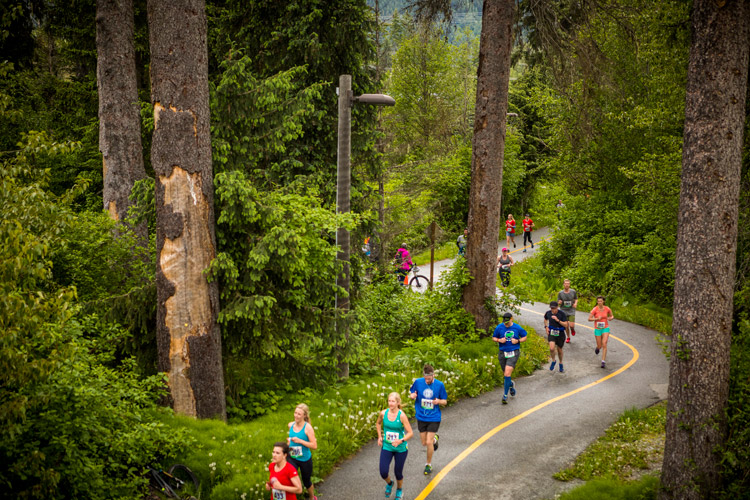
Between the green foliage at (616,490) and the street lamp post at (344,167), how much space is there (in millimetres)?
4600

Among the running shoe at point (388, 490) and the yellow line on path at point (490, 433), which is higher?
the running shoe at point (388, 490)

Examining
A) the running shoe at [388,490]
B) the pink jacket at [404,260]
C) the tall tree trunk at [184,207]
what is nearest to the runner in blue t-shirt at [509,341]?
the running shoe at [388,490]

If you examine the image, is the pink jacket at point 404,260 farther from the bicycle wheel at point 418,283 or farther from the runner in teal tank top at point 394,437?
the runner in teal tank top at point 394,437

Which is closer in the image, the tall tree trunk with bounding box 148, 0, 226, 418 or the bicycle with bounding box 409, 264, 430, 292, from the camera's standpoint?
the tall tree trunk with bounding box 148, 0, 226, 418

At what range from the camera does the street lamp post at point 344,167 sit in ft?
35.4

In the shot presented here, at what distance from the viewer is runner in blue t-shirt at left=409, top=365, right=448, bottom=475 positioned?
900cm

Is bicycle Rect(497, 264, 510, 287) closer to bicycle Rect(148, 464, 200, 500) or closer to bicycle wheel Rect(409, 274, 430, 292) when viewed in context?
bicycle wheel Rect(409, 274, 430, 292)

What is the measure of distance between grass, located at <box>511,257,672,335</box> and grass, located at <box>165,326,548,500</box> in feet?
10.5

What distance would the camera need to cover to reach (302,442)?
7625 millimetres

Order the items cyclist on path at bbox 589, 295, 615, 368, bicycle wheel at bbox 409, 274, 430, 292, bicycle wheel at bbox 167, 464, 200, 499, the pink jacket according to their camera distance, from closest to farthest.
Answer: bicycle wheel at bbox 167, 464, 200, 499
cyclist on path at bbox 589, 295, 615, 368
the pink jacket
bicycle wheel at bbox 409, 274, 430, 292

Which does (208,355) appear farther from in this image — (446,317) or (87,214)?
(446,317)

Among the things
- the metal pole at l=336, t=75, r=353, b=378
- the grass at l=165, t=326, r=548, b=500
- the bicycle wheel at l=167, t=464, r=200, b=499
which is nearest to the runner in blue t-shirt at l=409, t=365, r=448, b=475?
the grass at l=165, t=326, r=548, b=500

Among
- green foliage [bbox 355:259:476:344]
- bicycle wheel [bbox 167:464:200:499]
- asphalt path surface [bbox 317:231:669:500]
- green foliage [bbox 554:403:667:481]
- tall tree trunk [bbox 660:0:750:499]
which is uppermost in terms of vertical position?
tall tree trunk [bbox 660:0:750:499]

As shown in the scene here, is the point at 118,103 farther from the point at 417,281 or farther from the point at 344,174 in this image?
the point at 417,281
